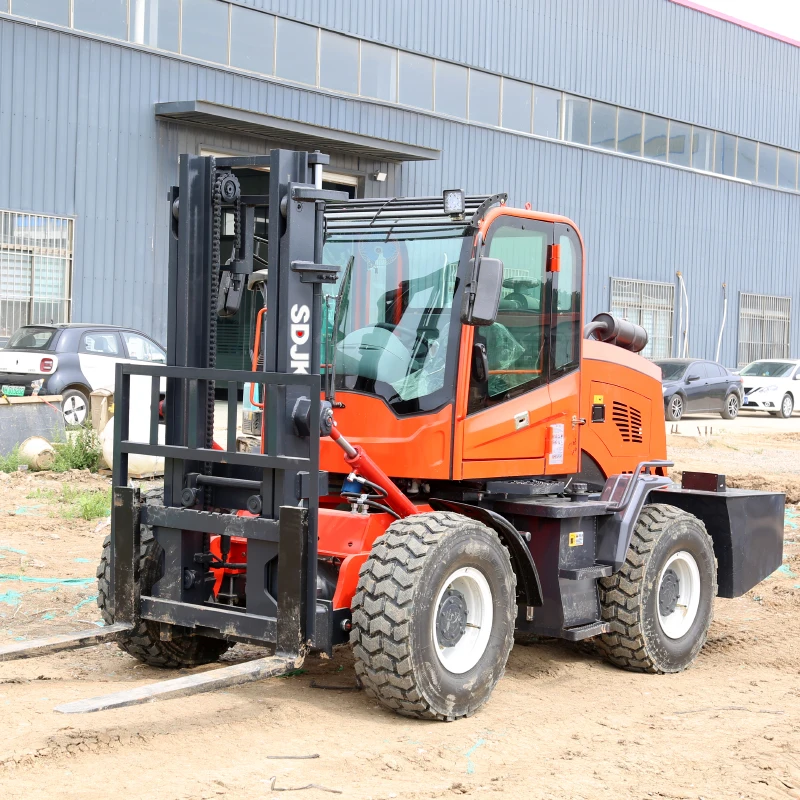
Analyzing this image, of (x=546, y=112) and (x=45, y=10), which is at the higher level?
(x=546, y=112)

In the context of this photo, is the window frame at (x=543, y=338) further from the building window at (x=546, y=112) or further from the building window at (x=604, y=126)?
the building window at (x=604, y=126)

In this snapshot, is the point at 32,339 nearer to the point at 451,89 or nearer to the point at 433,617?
the point at 451,89

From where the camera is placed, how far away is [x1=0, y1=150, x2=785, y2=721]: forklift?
17.9 feet

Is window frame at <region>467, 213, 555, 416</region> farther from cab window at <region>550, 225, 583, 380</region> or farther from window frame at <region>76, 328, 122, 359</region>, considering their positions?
window frame at <region>76, 328, 122, 359</region>

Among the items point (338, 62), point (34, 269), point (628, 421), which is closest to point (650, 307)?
point (338, 62)

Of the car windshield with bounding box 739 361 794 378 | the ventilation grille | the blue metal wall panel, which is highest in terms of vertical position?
the blue metal wall panel

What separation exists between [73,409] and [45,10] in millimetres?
7360

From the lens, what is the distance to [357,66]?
82.3 ft

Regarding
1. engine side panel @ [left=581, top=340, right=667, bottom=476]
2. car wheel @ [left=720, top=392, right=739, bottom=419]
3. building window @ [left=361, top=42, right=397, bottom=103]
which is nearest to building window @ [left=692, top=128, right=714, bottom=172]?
car wheel @ [left=720, top=392, right=739, bottom=419]

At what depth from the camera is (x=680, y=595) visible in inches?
287

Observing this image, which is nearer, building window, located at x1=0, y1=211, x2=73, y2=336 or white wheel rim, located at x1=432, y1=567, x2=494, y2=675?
white wheel rim, located at x1=432, y1=567, x2=494, y2=675

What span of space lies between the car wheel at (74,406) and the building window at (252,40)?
848cm

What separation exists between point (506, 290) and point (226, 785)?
2.99 m

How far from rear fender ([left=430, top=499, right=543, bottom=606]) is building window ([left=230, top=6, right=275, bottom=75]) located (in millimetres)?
18146
